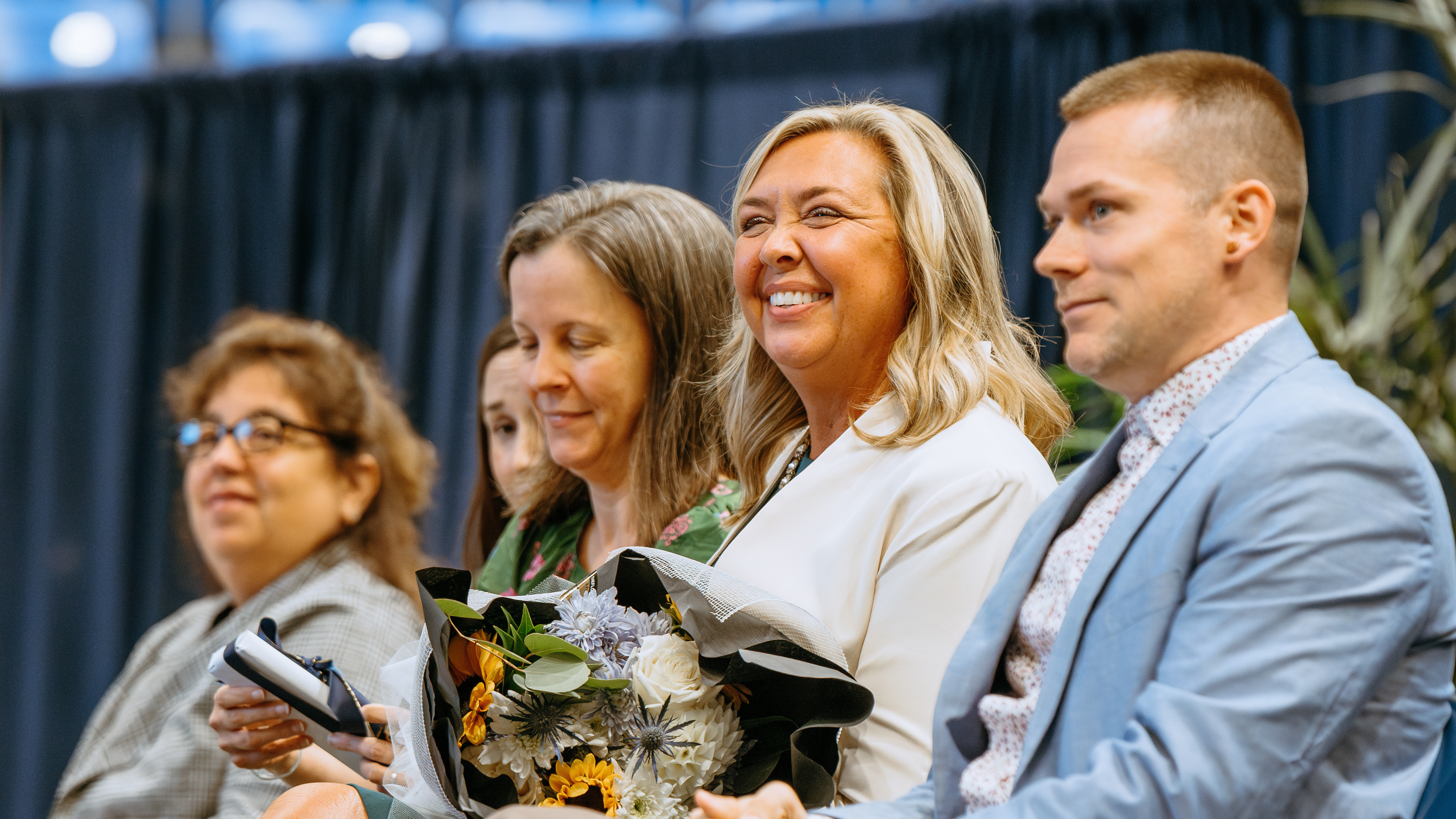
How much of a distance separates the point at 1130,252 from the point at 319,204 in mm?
3374

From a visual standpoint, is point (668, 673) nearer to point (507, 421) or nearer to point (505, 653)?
point (505, 653)

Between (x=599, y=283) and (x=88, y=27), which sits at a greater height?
(x=88, y=27)

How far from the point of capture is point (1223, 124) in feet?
3.43

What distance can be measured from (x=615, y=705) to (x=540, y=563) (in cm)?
82

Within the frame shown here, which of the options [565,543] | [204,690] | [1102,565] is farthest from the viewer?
[204,690]

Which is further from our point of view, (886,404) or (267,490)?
(267,490)

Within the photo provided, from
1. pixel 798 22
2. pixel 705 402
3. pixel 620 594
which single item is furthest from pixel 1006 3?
pixel 620 594

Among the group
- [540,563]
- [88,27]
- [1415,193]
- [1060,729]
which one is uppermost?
[88,27]

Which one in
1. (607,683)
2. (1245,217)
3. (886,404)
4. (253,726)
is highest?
(1245,217)

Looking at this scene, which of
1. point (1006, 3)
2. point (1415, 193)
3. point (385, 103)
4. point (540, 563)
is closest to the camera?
point (540, 563)

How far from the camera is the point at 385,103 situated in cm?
385

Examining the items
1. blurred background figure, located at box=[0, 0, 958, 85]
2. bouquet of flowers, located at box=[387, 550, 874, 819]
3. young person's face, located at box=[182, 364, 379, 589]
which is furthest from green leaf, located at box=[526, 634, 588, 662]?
blurred background figure, located at box=[0, 0, 958, 85]

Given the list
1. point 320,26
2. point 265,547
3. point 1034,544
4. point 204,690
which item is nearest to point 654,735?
point 1034,544

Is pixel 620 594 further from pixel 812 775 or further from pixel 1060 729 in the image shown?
pixel 1060 729
